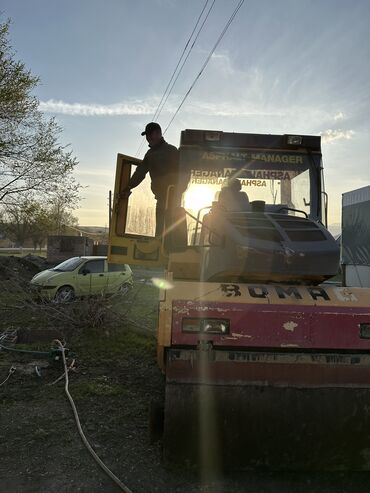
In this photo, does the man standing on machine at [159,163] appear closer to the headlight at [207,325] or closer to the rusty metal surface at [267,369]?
the headlight at [207,325]

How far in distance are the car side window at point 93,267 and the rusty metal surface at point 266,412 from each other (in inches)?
505

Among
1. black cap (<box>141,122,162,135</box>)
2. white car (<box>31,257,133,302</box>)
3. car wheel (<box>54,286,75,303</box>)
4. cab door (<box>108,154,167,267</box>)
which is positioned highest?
black cap (<box>141,122,162,135</box>)

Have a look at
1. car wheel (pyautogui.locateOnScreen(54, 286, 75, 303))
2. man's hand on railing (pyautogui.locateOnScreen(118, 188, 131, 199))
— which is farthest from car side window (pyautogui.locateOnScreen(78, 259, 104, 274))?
man's hand on railing (pyautogui.locateOnScreen(118, 188, 131, 199))

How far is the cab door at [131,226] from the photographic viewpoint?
5930 mm

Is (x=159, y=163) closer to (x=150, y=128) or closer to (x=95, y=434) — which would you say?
(x=150, y=128)

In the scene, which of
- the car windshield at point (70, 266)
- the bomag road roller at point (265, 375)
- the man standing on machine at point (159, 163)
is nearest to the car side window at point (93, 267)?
the car windshield at point (70, 266)

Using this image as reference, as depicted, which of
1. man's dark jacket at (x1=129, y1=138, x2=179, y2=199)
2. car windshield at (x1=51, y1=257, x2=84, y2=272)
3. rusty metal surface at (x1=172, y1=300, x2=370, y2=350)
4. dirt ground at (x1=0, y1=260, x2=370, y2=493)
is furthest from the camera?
car windshield at (x1=51, y1=257, x2=84, y2=272)

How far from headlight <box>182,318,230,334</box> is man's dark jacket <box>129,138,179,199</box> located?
104 inches

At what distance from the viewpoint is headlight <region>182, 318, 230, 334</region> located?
334cm

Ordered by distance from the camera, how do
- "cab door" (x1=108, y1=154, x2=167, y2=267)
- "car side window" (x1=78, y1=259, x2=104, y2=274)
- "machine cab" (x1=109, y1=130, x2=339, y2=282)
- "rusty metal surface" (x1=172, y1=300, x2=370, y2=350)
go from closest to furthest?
"rusty metal surface" (x1=172, y1=300, x2=370, y2=350), "machine cab" (x1=109, y1=130, x2=339, y2=282), "cab door" (x1=108, y1=154, x2=167, y2=267), "car side window" (x1=78, y1=259, x2=104, y2=274)

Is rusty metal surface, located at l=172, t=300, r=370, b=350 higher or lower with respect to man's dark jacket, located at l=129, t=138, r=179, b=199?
lower

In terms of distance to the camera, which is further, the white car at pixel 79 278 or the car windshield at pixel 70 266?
the car windshield at pixel 70 266

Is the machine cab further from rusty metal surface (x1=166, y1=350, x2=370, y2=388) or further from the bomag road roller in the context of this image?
rusty metal surface (x1=166, y1=350, x2=370, y2=388)

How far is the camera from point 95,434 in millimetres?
4512
